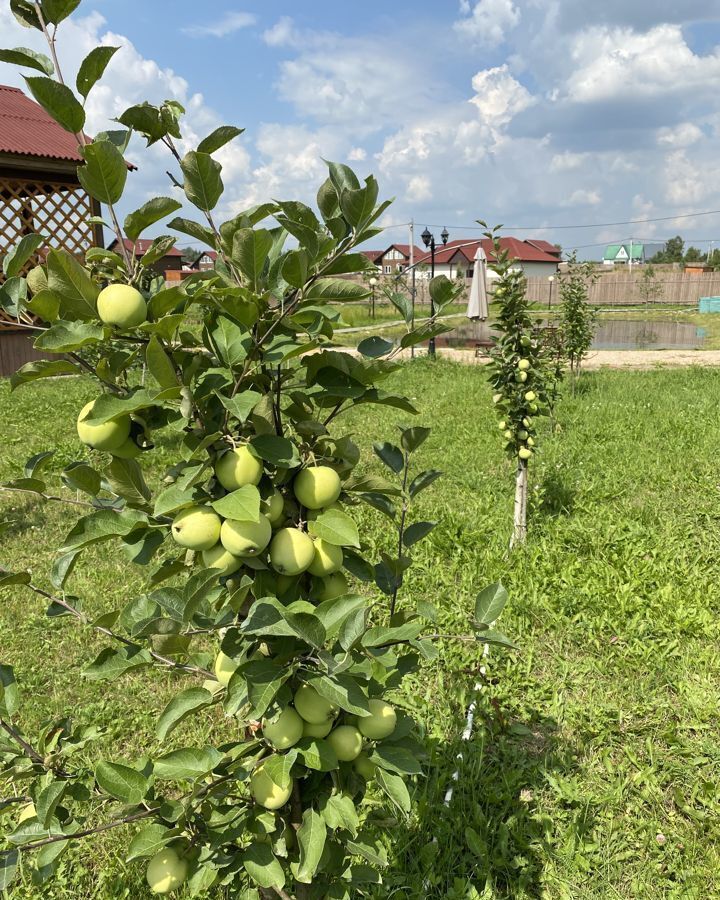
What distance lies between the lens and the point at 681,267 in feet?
173

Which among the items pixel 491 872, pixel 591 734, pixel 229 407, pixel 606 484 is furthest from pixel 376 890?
pixel 606 484

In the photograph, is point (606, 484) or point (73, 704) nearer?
point (73, 704)

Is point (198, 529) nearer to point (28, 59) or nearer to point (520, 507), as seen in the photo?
point (28, 59)

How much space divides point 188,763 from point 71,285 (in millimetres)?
888

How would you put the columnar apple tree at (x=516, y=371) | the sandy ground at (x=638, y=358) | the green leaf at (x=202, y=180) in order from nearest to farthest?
the green leaf at (x=202, y=180)
the columnar apple tree at (x=516, y=371)
the sandy ground at (x=638, y=358)

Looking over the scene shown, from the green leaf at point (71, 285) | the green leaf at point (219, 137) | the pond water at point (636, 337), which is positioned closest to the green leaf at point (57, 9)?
the green leaf at point (219, 137)

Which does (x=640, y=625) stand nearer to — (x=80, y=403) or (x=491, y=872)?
(x=491, y=872)

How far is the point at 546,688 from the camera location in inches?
126

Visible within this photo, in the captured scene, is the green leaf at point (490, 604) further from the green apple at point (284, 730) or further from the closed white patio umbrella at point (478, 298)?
the closed white patio umbrella at point (478, 298)

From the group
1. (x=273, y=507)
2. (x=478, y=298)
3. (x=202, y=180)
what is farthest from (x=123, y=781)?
(x=478, y=298)

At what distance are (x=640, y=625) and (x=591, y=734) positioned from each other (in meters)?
0.96

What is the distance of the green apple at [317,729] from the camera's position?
46.8 inches

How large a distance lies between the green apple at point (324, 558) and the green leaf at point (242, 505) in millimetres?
206

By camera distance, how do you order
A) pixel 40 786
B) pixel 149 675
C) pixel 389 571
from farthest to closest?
1. pixel 149 675
2. pixel 389 571
3. pixel 40 786
